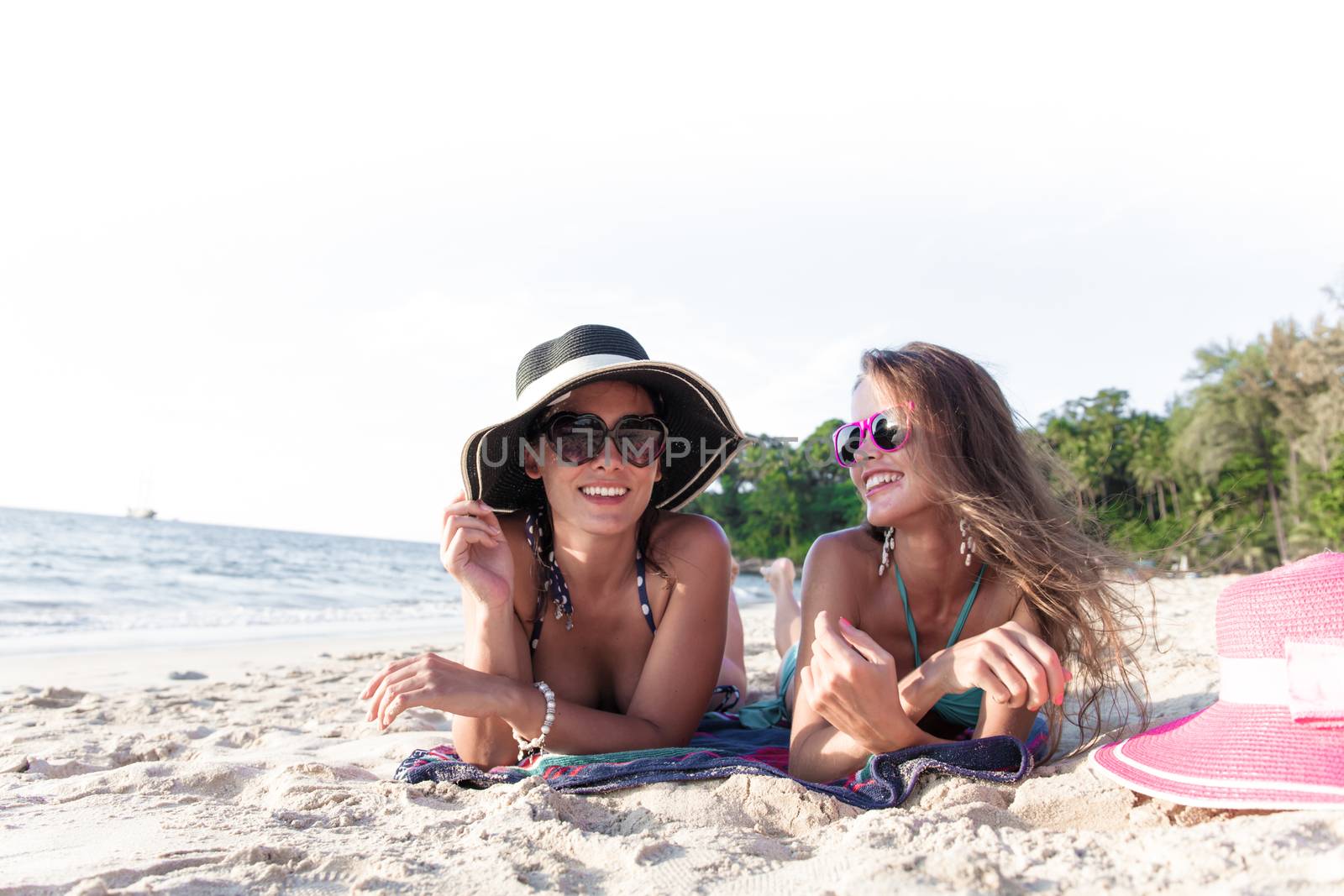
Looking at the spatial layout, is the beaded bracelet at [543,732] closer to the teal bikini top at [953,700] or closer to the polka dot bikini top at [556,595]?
the polka dot bikini top at [556,595]

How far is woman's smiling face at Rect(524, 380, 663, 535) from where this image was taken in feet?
10.1

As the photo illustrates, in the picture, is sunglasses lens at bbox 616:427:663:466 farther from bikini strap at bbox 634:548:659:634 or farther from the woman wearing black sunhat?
bikini strap at bbox 634:548:659:634

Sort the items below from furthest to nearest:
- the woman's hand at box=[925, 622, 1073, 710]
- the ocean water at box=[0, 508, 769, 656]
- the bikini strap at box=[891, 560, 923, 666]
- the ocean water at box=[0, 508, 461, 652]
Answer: the ocean water at box=[0, 508, 461, 652] < the ocean water at box=[0, 508, 769, 656] < the bikini strap at box=[891, 560, 923, 666] < the woman's hand at box=[925, 622, 1073, 710]

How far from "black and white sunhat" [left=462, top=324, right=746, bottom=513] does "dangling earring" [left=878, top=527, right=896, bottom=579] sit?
686mm

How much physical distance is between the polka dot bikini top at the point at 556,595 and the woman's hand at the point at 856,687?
0.98 m

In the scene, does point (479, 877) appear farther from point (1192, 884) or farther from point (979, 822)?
point (1192, 884)

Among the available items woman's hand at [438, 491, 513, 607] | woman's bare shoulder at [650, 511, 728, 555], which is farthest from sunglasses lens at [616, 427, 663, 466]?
woman's hand at [438, 491, 513, 607]

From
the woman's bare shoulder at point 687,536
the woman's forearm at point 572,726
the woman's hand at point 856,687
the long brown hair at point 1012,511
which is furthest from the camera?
the woman's bare shoulder at point 687,536

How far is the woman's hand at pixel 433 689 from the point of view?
2.54 metres

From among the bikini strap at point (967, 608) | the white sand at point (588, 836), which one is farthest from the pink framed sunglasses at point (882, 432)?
the white sand at point (588, 836)

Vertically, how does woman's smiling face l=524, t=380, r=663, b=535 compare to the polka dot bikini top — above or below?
above

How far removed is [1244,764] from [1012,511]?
1.23m

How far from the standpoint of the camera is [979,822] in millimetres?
2078

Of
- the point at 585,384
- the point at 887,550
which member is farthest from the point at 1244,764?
the point at 585,384
